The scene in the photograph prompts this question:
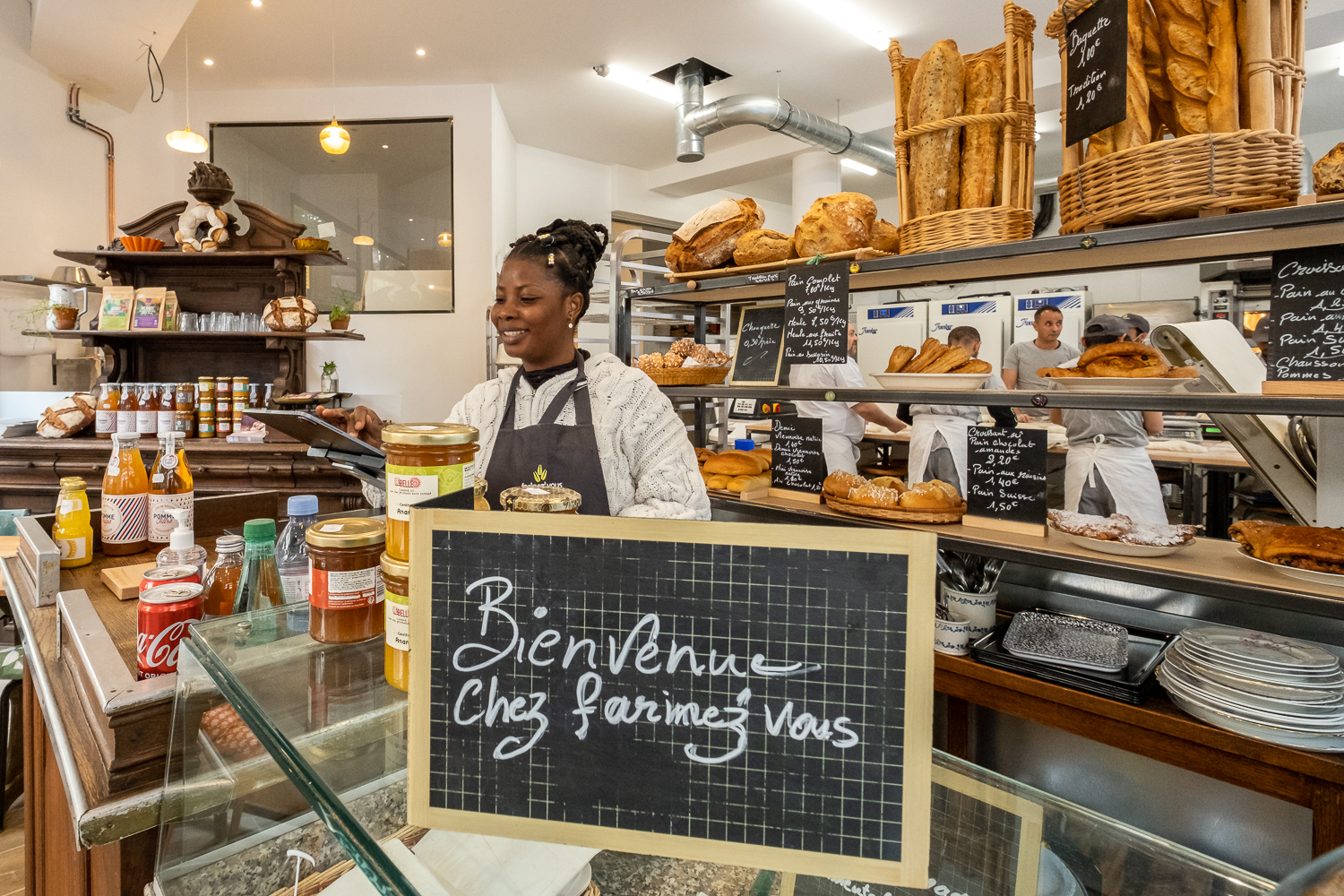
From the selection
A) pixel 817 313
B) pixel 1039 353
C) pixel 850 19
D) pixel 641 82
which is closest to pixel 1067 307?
pixel 1039 353

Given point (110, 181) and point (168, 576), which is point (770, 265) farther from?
point (110, 181)

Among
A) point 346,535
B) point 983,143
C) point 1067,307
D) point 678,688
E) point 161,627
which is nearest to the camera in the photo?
point 678,688

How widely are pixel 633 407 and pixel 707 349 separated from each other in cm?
87

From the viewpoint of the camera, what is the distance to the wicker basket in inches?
96.5

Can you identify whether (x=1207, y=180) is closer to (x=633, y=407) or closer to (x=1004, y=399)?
(x=1004, y=399)

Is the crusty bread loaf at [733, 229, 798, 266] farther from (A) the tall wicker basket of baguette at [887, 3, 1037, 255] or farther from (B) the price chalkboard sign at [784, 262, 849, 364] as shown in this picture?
(A) the tall wicker basket of baguette at [887, 3, 1037, 255]

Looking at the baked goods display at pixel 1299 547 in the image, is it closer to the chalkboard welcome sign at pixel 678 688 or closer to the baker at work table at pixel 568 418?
the baker at work table at pixel 568 418

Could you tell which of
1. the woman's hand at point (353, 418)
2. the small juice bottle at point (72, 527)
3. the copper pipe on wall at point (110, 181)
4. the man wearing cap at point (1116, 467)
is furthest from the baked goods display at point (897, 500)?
the copper pipe on wall at point (110, 181)

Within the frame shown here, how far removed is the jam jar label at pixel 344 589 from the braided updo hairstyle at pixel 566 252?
3.59 ft

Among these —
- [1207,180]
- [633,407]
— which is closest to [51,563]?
[633,407]

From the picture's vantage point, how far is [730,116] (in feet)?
17.7

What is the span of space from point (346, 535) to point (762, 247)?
1.85 metres

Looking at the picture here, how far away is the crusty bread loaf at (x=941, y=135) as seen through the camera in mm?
1864

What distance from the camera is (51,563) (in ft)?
4.46
